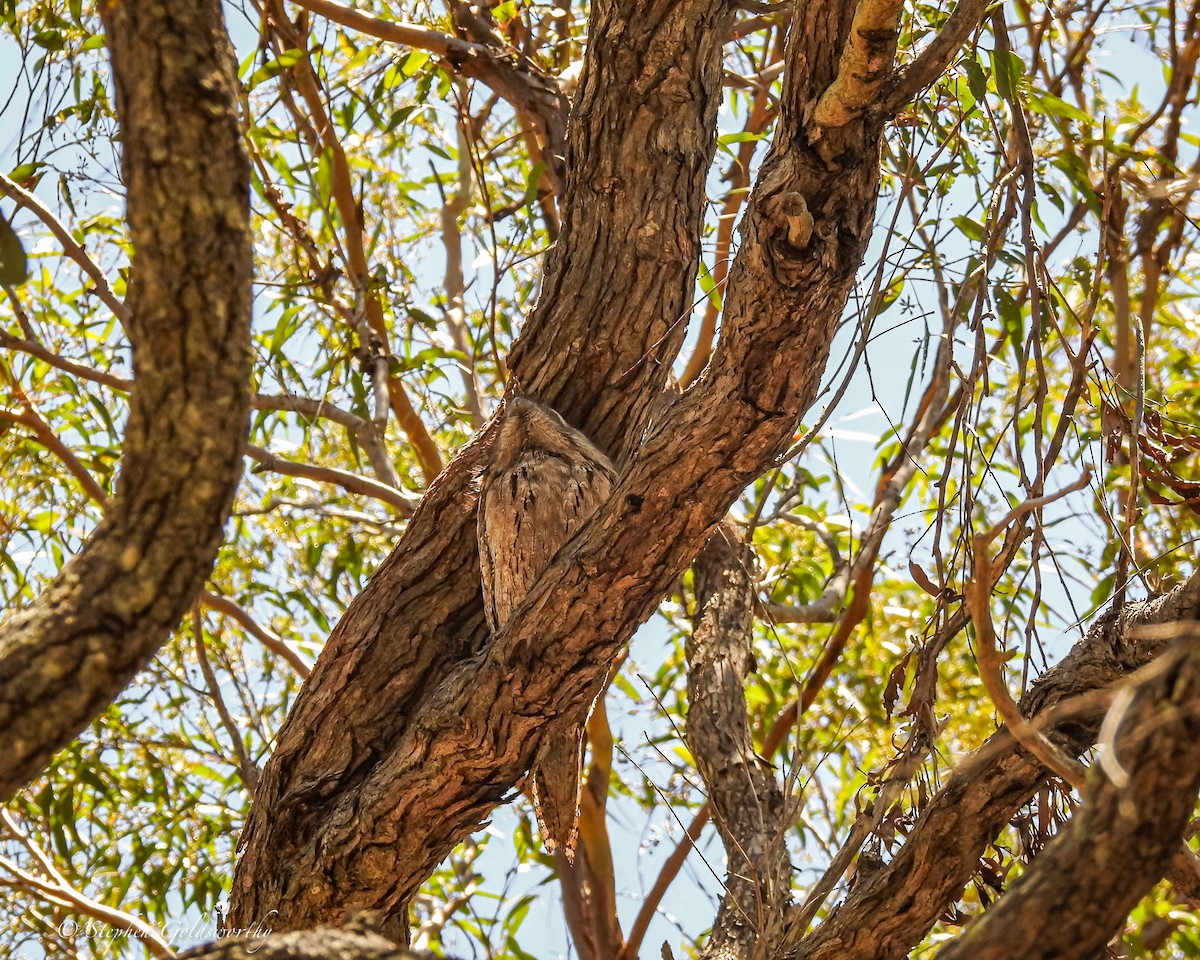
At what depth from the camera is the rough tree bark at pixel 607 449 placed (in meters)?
1.75

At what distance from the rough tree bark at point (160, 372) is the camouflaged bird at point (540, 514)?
1223mm

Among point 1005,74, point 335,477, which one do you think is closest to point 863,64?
point 1005,74

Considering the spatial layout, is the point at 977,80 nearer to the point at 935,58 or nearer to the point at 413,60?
the point at 935,58

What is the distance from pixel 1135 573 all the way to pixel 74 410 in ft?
11.7

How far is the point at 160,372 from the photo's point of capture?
1037 mm

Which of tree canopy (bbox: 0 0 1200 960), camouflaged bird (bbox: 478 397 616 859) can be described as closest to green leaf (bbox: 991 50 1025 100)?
tree canopy (bbox: 0 0 1200 960)

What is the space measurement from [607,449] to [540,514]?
0.23 metres

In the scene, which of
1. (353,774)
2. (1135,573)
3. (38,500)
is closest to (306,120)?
(38,500)

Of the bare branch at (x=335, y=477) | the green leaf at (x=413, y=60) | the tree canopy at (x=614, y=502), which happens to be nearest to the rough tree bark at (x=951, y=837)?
the tree canopy at (x=614, y=502)

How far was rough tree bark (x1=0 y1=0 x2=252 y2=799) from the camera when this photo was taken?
103 cm

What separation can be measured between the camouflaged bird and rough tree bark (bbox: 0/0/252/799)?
4.01 ft

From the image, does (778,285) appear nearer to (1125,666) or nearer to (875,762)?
(1125,666)

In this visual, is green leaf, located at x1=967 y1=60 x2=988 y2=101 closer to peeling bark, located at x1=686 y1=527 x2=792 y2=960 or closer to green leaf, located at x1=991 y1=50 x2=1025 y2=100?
green leaf, located at x1=991 y1=50 x2=1025 y2=100

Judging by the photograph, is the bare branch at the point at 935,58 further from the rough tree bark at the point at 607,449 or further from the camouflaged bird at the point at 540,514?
the camouflaged bird at the point at 540,514
